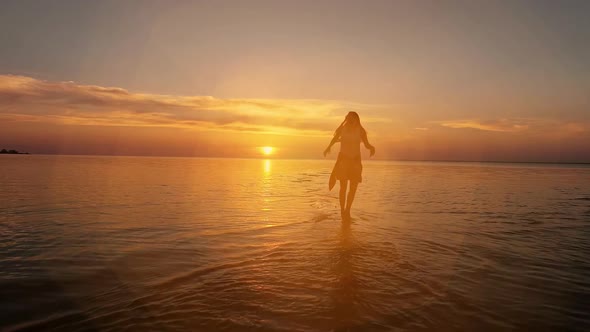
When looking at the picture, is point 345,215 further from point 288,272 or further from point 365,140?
point 288,272

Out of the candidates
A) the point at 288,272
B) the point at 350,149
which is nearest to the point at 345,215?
the point at 350,149

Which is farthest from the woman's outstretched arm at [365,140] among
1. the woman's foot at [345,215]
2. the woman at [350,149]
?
the woman's foot at [345,215]

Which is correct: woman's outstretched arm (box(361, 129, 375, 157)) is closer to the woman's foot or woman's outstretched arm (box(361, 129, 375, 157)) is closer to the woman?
the woman

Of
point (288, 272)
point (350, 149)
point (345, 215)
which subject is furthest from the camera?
point (345, 215)

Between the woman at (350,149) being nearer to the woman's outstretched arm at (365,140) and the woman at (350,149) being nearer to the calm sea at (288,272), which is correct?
the woman's outstretched arm at (365,140)

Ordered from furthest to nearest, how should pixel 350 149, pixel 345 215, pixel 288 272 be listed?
pixel 345 215
pixel 350 149
pixel 288 272

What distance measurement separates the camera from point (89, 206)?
12.5 meters

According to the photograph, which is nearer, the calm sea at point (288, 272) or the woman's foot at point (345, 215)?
the calm sea at point (288, 272)

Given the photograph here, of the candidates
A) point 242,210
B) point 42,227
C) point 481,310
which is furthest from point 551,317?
point 42,227

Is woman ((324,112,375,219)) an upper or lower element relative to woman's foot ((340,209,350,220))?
upper

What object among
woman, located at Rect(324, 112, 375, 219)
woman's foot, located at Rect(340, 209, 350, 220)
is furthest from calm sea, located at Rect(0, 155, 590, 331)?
woman, located at Rect(324, 112, 375, 219)

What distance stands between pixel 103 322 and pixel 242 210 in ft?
29.1

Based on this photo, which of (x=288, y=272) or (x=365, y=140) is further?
(x=365, y=140)

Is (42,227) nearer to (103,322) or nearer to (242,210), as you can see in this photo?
(242,210)
